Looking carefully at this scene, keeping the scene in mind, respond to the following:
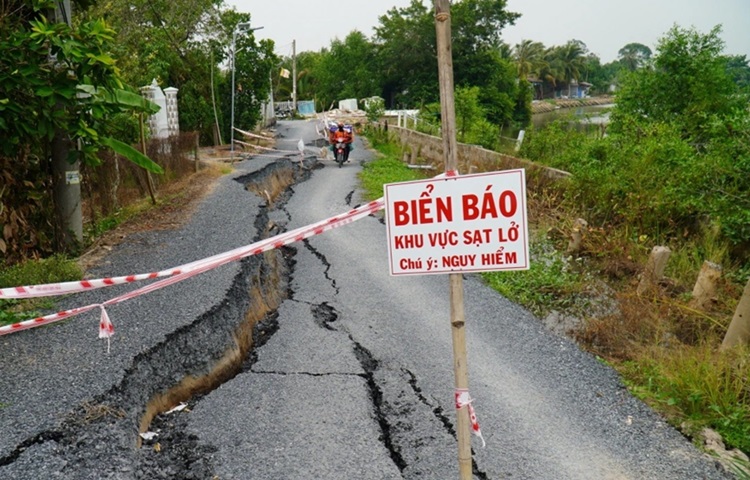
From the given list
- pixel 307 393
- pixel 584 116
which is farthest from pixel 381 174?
pixel 307 393

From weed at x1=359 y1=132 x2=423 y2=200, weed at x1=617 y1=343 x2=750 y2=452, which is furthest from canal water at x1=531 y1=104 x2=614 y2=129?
weed at x1=617 y1=343 x2=750 y2=452

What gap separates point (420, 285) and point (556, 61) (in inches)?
3533

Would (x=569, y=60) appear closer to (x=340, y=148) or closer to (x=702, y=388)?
(x=340, y=148)

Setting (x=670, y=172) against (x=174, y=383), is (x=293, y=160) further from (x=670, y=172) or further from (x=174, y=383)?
(x=174, y=383)

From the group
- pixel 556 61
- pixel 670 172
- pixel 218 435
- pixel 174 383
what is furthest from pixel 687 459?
pixel 556 61

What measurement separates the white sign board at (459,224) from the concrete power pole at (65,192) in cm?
591

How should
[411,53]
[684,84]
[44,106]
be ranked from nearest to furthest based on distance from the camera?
1. [44,106]
2. [684,84]
3. [411,53]

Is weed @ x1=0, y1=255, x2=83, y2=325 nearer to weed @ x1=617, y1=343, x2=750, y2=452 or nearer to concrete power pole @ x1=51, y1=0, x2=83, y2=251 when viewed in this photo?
concrete power pole @ x1=51, y1=0, x2=83, y2=251

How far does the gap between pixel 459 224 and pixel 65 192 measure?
634cm

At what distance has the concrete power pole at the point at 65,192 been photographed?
7.45 m

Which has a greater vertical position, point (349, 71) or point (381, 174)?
point (349, 71)

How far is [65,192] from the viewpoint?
750cm

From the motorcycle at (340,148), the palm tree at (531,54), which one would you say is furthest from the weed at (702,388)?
the palm tree at (531,54)

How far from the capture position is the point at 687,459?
394cm
